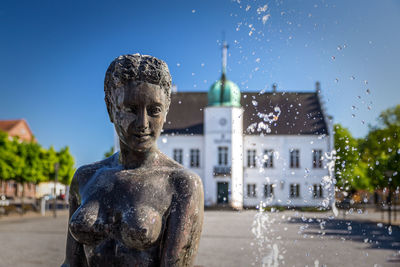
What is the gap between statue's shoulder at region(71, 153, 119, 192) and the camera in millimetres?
2119

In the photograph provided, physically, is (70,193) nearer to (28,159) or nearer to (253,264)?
(253,264)

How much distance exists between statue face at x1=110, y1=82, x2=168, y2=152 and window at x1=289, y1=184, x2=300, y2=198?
43.8 m

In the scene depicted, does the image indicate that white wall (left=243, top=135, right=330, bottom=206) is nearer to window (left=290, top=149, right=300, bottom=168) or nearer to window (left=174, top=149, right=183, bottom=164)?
window (left=290, top=149, right=300, bottom=168)

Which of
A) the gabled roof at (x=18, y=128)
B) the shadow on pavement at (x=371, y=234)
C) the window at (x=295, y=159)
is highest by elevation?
the gabled roof at (x=18, y=128)

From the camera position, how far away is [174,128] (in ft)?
175

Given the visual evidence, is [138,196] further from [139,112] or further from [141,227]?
[139,112]

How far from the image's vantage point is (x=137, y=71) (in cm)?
192

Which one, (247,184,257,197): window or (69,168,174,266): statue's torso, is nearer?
(69,168,174,266): statue's torso

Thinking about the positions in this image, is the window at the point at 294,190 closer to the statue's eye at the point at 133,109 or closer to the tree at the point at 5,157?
the tree at the point at 5,157

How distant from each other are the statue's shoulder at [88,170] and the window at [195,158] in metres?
46.9

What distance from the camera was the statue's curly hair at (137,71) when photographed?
1.92m

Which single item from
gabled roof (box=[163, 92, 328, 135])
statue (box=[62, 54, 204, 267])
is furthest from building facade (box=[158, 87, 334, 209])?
statue (box=[62, 54, 204, 267])

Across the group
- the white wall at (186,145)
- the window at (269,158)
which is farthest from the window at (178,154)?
the window at (269,158)

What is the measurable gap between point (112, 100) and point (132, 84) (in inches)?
5.9
